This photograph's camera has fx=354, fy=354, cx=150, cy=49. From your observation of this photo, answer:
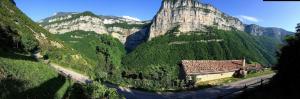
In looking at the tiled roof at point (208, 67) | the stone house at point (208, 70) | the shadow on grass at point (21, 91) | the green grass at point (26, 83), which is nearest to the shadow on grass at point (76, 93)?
the green grass at point (26, 83)

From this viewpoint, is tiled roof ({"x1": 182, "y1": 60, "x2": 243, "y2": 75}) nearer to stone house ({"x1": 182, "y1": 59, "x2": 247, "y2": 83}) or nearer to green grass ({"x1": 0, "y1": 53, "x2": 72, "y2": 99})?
stone house ({"x1": 182, "y1": 59, "x2": 247, "y2": 83})

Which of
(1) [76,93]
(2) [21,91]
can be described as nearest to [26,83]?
(2) [21,91]

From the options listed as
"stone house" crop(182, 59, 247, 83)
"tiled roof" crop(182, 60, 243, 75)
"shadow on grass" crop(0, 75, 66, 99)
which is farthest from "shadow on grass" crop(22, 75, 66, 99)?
"tiled roof" crop(182, 60, 243, 75)

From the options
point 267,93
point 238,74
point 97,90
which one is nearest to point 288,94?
point 267,93

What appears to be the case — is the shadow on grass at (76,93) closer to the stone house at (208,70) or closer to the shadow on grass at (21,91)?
the shadow on grass at (21,91)

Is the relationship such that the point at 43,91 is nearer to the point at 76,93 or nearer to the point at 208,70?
the point at 76,93

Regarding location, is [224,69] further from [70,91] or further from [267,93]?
[70,91]

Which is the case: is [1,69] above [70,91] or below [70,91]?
above
